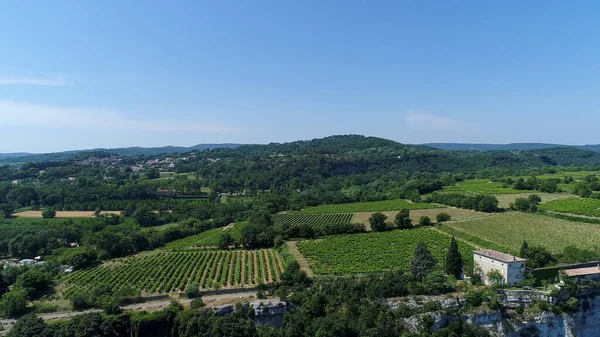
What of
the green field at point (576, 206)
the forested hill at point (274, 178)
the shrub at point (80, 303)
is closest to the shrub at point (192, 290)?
the shrub at point (80, 303)

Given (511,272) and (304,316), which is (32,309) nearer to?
(304,316)

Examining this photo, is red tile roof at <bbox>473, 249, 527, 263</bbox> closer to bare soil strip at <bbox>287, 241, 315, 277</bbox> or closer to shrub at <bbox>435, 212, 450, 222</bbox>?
bare soil strip at <bbox>287, 241, 315, 277</bbox>

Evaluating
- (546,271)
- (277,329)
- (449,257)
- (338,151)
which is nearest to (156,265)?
(277,329)

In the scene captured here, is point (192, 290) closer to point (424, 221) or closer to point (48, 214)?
point (424, 221)

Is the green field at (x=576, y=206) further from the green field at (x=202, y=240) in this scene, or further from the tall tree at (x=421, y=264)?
the green field at (x=202, y=240)

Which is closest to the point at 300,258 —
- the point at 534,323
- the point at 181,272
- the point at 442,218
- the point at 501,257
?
the point at 181,272
